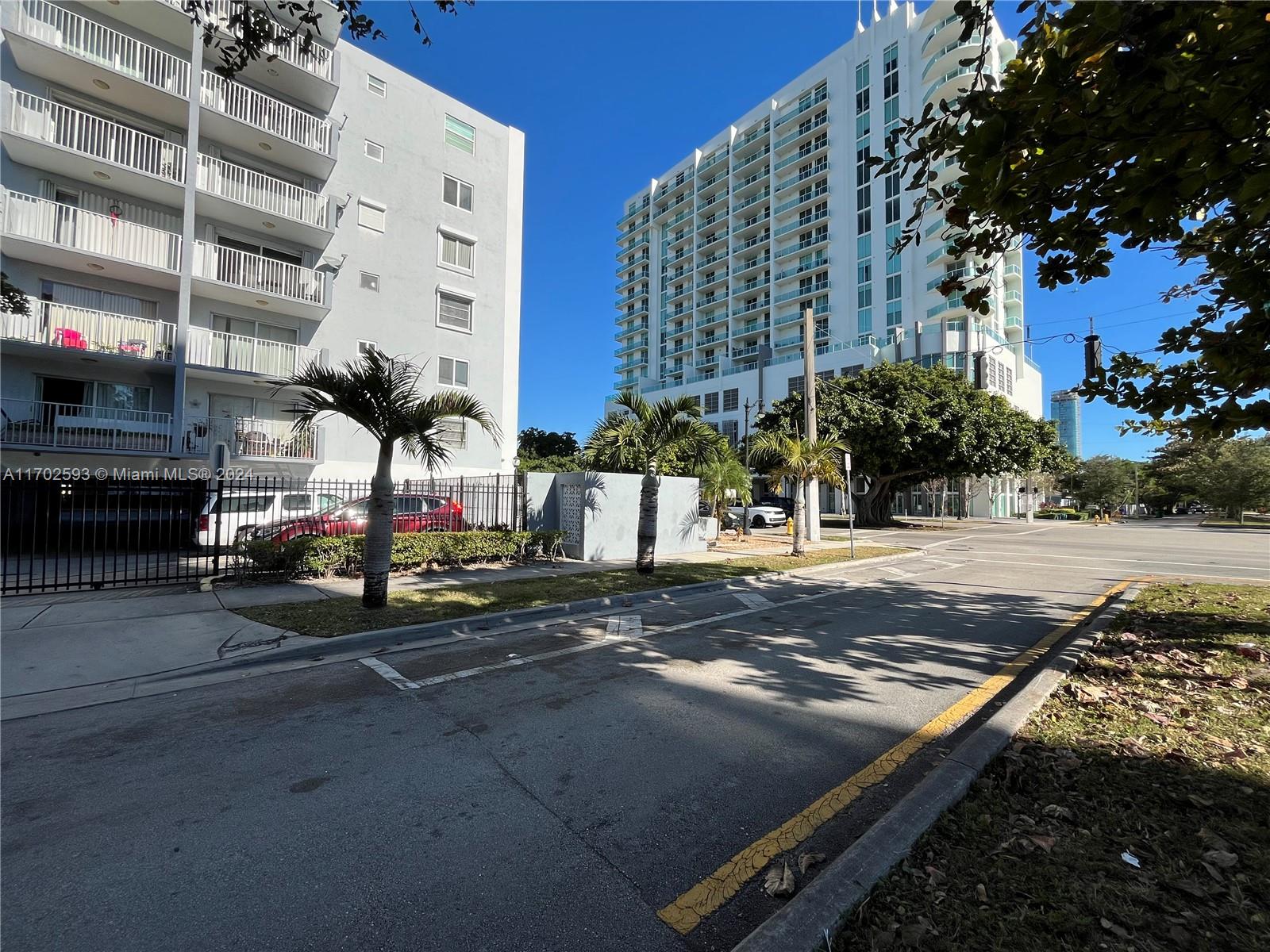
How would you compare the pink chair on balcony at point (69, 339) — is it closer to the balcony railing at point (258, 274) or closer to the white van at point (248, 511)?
the balcony railing at point (258, 274)

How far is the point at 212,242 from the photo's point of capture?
1698cm

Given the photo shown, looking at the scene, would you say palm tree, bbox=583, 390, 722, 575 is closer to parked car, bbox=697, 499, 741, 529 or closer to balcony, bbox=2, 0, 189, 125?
parked car, bbox=697, 499, 741, 529

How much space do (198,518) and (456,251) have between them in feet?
46.0

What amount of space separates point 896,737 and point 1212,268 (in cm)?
369

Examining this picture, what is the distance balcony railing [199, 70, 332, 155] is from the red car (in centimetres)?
1247

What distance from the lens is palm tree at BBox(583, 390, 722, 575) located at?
11596 mm

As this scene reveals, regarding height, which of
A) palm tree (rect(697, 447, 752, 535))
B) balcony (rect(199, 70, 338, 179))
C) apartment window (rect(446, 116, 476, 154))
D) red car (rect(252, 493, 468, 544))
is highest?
apartment window (rect(446, 116, 476, 154))

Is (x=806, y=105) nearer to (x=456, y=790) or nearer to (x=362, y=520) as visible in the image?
(x=362, y=520)

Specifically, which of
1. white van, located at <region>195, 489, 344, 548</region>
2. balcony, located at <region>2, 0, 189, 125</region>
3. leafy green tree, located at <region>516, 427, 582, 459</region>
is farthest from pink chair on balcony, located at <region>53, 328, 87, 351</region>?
leafy green tree, located at <region>516, 427, 582, 459</region>

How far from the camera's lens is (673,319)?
7169cm

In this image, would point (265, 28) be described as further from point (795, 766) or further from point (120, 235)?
point (120, 235)

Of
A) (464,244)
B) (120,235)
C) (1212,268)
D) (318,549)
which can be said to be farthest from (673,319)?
(1212,268)

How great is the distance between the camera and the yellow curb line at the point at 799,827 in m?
2.34

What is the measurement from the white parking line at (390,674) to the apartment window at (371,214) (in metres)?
18.6
